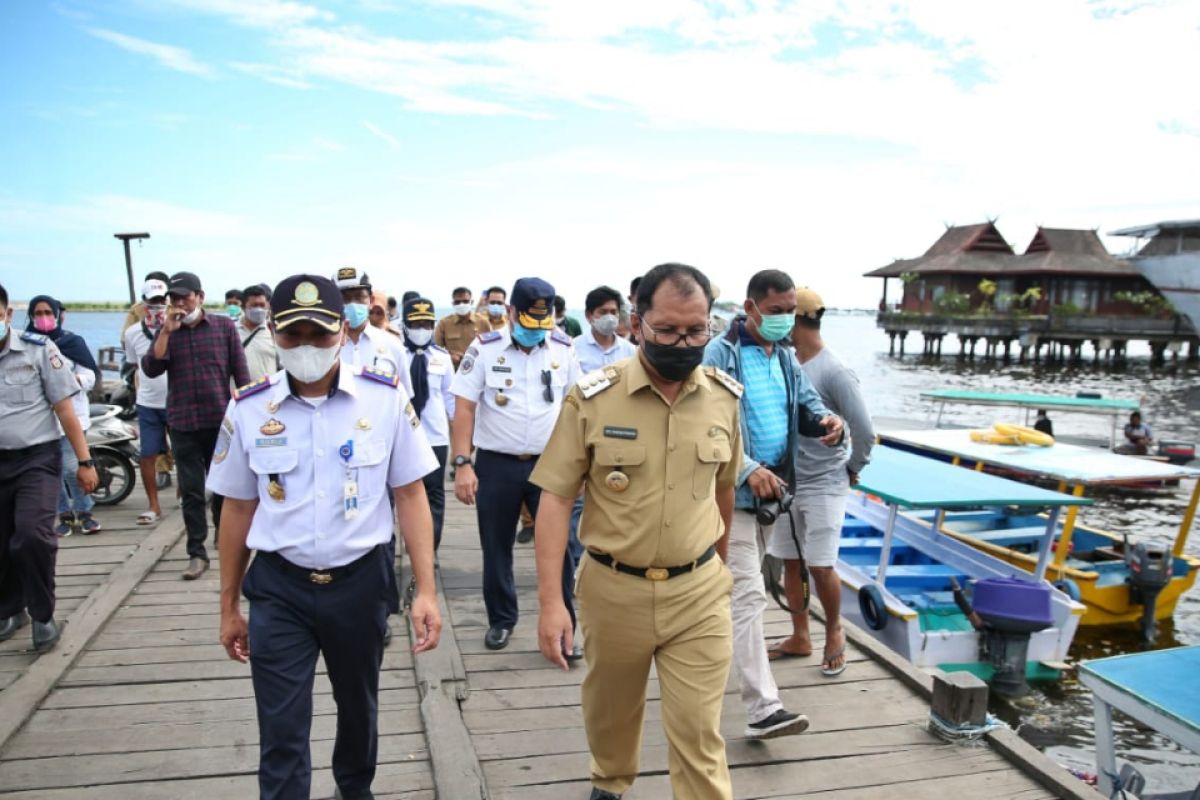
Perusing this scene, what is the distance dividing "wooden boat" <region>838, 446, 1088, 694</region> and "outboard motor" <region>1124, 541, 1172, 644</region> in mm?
1912

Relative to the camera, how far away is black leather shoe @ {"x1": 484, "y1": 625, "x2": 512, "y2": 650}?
14.8ft

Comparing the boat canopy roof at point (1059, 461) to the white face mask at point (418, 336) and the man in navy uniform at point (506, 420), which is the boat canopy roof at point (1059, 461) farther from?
the white face mask at point (418, 336)

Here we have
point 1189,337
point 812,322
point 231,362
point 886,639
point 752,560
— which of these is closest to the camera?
point 752,560

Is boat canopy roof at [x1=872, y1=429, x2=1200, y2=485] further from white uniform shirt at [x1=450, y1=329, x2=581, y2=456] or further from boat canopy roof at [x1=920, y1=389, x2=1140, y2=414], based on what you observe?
white uniform shirt at [x1=450, y1=329, x2=581, y2=456]

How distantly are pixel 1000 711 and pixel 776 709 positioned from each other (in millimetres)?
5215

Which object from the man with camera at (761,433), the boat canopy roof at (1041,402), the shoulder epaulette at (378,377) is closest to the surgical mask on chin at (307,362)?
the shoulder epaulette at (378,377)

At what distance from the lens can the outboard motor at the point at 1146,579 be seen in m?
8.91

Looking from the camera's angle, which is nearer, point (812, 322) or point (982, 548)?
point (812, 322)

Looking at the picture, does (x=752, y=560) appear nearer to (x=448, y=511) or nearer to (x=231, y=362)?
(x=231, y=362)

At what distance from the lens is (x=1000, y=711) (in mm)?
7457

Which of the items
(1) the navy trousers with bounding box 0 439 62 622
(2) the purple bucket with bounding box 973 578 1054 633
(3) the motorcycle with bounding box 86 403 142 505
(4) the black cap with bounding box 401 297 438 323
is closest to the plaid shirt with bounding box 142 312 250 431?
(1) the navy trousers with bounding box 0 439 62 622

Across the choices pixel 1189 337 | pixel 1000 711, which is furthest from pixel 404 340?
pixel 1189 337

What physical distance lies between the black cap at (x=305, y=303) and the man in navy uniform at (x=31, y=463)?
8.85 feet

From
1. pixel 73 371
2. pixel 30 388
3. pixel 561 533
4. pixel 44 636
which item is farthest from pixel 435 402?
pixel 561 533
